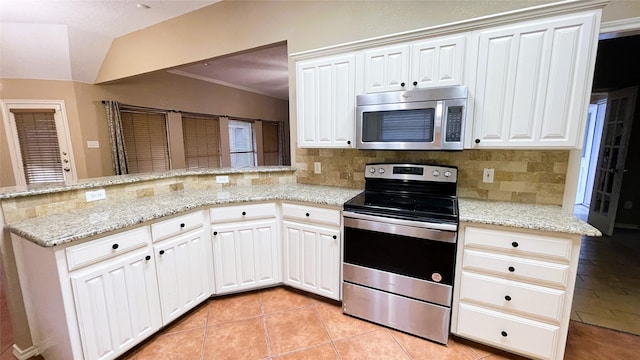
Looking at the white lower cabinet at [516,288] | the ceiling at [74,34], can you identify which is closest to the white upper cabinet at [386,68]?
the white lower cabinet at [516,288]

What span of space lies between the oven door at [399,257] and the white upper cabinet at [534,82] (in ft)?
2.51

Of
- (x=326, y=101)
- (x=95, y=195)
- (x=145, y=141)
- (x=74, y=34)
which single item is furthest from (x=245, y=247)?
(x=145, y=141)

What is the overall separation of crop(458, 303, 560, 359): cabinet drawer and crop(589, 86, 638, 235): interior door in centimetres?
351

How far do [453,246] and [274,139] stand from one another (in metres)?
6.81

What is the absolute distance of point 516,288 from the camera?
61.4 inches

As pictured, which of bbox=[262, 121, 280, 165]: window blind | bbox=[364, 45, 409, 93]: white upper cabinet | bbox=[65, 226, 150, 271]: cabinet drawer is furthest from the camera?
bbox=[262, 121, 280, 165]: window blind

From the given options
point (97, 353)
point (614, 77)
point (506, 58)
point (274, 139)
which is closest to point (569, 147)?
point (506, 58)

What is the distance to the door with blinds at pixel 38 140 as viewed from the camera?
4156 mm

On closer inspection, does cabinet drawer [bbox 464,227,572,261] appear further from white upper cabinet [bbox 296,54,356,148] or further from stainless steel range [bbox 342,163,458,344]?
white upper cabinet [bbox 296,54,356,148]

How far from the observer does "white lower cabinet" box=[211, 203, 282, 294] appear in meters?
2.16

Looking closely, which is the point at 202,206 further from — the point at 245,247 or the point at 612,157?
the point at 612,157

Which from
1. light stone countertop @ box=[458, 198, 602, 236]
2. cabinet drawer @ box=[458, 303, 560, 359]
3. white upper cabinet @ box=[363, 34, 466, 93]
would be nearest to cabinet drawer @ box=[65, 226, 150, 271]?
white upper cabinet @ box=[363, 34, 466, 93]

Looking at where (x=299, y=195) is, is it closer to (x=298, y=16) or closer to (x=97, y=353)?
(x=97, y=353)

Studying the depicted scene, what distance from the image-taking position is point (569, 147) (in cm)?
160
